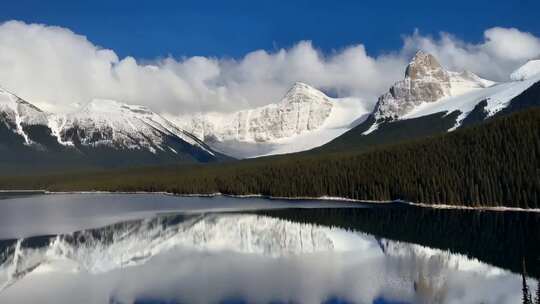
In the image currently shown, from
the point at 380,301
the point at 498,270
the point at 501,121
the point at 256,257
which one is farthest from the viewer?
the point at 501,121

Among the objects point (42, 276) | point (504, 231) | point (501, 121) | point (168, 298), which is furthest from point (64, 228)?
point (501, 121)

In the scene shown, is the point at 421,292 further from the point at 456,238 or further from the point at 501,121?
the point at 501,121

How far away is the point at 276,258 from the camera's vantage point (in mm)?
91438

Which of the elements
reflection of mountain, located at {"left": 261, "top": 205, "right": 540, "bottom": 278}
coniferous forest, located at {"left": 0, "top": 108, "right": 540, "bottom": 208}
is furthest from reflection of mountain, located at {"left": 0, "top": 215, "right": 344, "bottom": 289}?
coniferous forest, located at {"left": 0, "top": 108, "right": 540, "bottom": 208}

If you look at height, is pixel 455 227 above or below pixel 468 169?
below

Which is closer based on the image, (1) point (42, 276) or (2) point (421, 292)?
(2) point (421, 292)

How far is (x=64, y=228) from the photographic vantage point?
13425 centimetres

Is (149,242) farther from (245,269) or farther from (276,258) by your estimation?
(245,269)

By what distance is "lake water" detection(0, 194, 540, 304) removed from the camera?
68375mm

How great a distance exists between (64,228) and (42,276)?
53676mm

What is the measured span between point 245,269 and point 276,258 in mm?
9568

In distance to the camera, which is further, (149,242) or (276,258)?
(149,242)

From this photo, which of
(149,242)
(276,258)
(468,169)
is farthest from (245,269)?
(468,169)

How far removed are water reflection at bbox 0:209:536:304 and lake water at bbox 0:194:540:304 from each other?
16cm
